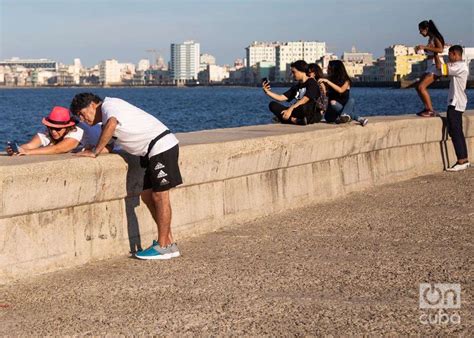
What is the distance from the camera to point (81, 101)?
7.42 meters

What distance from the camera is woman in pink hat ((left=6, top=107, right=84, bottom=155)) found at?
7836 mm

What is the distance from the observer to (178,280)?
698 centimetres

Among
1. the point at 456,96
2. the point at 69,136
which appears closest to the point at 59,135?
the point at 69,136

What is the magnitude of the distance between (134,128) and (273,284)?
161 cm

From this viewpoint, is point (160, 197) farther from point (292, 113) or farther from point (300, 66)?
point (300, 66)

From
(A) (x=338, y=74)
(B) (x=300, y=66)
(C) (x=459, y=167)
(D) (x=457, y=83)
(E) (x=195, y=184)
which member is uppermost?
(B) (x=300, y=66)

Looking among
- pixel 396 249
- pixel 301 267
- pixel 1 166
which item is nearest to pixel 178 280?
pixel 301 267

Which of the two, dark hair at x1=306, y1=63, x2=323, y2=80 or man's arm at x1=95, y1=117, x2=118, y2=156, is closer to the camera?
man's arm at x1=95, y1=117, x2=118, y2=156

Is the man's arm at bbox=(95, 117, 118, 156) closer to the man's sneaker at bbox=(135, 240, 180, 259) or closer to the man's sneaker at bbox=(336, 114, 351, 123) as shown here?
the man's sneaker at bbox=(135, 240, 180, 259)

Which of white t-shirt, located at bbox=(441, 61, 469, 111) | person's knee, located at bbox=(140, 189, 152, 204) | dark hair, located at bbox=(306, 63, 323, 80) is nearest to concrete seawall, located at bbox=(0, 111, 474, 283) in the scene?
person's knee, located at bbox=(140, 189, 152, 204)

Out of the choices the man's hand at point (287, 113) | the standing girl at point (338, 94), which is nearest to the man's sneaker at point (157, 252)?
the man's hand at point (287, 113)

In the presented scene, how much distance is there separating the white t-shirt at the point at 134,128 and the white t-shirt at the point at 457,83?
272 inches

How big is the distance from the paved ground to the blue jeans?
3204 millimetres

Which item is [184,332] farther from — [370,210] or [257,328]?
[370,210]
